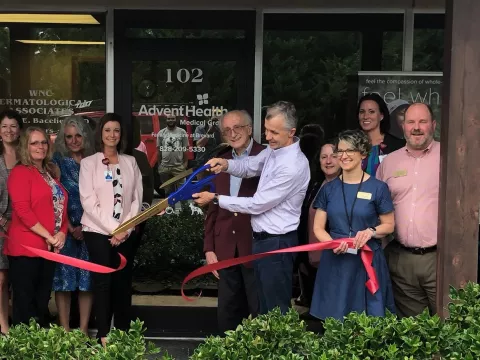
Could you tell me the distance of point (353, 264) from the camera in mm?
4027

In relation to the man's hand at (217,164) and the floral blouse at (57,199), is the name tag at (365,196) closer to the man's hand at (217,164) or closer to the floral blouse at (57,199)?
the man's hand at (217,164)

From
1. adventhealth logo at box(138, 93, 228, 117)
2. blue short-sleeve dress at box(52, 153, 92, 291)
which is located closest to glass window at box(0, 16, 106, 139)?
adventhealth logo at box(138, 93, 228, 117)

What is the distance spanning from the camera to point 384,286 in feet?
13.4

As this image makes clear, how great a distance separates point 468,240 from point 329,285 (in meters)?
0.90

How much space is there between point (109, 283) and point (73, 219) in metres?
0.64

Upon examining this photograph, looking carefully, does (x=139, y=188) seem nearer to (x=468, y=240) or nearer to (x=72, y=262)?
(x=72, y=262)

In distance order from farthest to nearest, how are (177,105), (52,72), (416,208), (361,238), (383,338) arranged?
(52,72) < (177,105) < (416,208) < (361,238) < (383,338)

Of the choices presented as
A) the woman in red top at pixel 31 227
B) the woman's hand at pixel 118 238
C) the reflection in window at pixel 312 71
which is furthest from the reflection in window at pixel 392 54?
the woman in red top at pixel 31 227

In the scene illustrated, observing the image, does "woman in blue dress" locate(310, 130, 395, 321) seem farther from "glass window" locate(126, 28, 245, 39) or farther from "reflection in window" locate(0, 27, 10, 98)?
"reflection in window" locate(0, 27, 10, 98)

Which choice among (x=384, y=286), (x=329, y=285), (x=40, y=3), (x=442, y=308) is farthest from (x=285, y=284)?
(x=40, y=3)

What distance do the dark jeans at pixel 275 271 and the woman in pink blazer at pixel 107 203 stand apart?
1184 millimetres

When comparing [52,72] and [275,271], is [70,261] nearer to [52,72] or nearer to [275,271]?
[275,271]

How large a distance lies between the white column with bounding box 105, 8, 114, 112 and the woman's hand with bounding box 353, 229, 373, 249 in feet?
9.45

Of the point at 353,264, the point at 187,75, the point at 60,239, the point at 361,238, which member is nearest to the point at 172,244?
the point at 60,239
